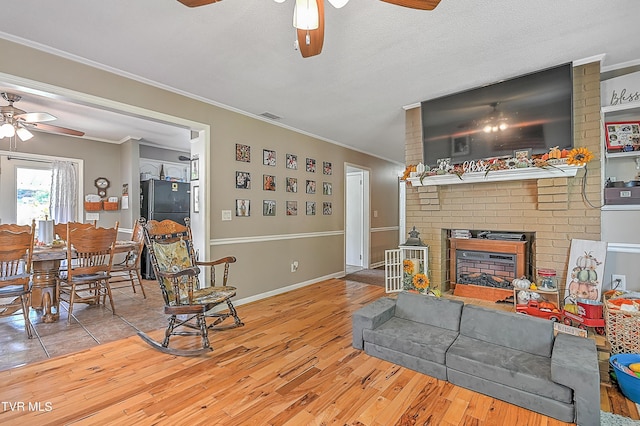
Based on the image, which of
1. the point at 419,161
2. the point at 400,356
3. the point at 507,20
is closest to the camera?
the point at 507,20

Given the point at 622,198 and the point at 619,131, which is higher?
the point at 619,131

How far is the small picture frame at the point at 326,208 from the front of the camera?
5.30 meters

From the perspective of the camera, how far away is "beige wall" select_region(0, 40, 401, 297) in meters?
2.63

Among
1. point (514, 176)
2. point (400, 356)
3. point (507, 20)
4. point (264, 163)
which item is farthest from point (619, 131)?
point (264, 163)

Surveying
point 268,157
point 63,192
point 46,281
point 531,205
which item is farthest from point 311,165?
point 63,192

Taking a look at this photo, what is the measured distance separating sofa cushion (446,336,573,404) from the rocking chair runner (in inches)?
80.2

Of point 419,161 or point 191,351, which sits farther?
point 419,161

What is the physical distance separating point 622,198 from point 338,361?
292 centimetres

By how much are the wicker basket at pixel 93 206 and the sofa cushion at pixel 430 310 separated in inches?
223

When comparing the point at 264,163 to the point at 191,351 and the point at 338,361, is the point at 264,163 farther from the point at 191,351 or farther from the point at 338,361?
the point at 338,361

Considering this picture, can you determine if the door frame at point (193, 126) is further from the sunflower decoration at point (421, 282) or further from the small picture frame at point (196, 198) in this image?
the sunflower decoration at point (421, 282)

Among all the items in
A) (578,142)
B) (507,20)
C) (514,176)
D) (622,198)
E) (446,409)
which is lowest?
(446,409)

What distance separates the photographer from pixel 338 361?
2402 millimetres

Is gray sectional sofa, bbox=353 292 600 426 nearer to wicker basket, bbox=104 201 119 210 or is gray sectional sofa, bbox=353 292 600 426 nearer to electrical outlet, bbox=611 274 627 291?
electrical outlet, bbox=611 274 627 291
